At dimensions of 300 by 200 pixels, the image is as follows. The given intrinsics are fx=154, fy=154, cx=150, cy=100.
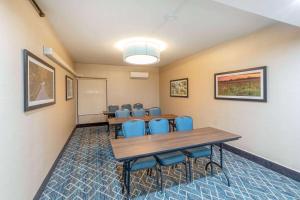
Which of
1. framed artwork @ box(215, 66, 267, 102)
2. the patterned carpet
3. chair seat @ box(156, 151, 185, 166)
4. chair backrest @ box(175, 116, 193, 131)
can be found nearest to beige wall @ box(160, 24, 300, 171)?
framed artwork @ box(215, 66, 267, 102)

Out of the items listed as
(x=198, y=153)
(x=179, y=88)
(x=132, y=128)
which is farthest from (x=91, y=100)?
(x=198, y=153)

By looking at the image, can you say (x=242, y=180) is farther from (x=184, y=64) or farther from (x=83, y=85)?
(x=83, y=85)

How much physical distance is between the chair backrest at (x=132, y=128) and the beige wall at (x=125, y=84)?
4011 millimetres

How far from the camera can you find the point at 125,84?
6.55 m

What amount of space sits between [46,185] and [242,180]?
295cm

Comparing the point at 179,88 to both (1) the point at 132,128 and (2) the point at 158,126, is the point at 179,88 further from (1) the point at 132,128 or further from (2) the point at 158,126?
(1) the point at 132,128

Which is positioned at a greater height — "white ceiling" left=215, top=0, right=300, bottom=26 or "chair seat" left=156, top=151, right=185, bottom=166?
"white ceiling" left=215, top=0, right=300, bottom=26

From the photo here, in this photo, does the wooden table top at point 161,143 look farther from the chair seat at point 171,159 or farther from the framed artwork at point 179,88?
the framed artwork at point 179,88

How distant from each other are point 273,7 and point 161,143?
1.98 m

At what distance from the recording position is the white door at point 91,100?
595 centimetres

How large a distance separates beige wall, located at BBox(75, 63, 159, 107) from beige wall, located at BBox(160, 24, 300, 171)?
10.0 ft

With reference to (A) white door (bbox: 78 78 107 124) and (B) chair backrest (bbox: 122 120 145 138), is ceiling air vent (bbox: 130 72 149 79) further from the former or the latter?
(B) chair backrest (bbox: 122 120 145 138)

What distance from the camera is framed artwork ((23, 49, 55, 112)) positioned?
5.61 ft

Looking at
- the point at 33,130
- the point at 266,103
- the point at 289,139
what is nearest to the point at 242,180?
the point at 289,139
